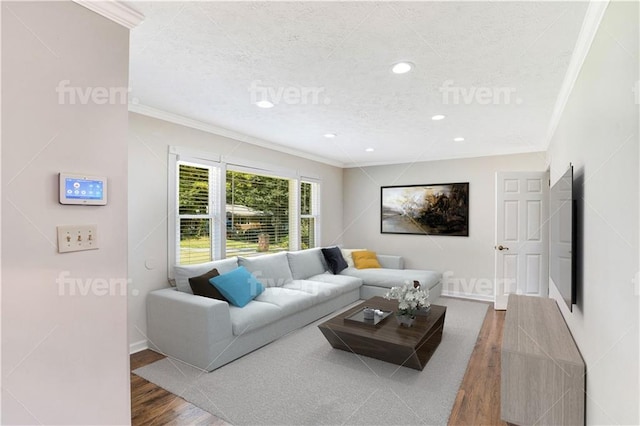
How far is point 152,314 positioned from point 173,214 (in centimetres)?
103

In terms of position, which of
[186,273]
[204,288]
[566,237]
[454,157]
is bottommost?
[204,288]

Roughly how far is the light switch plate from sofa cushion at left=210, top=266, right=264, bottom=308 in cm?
182

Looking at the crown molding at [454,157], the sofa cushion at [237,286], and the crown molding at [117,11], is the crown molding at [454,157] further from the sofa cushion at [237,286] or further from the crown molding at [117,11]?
the crown molding at [117,11]

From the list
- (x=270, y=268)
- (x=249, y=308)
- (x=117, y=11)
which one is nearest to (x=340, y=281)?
(x=270, y=268)

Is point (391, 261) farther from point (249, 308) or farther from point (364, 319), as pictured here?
point (249, 308)

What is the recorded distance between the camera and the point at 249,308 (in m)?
3.34

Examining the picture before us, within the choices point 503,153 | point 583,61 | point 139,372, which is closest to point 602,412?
point 583,61

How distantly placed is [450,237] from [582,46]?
13.3 feet

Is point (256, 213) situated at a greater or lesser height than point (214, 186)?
lesser

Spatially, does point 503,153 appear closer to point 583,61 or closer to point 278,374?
point 583,61

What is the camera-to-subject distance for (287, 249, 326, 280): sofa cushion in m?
4.87

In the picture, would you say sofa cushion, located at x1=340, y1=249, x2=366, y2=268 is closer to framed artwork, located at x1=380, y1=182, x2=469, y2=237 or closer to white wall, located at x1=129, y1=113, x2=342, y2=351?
framed artwork, located at x1=380, y1=182, x2=469, y2=237

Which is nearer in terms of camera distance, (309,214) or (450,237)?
(450,237)

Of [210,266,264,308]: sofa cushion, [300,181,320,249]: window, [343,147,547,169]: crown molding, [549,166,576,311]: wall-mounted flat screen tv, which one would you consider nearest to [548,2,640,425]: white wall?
[549,166,576,311]: wall-mounted flat screen tv
